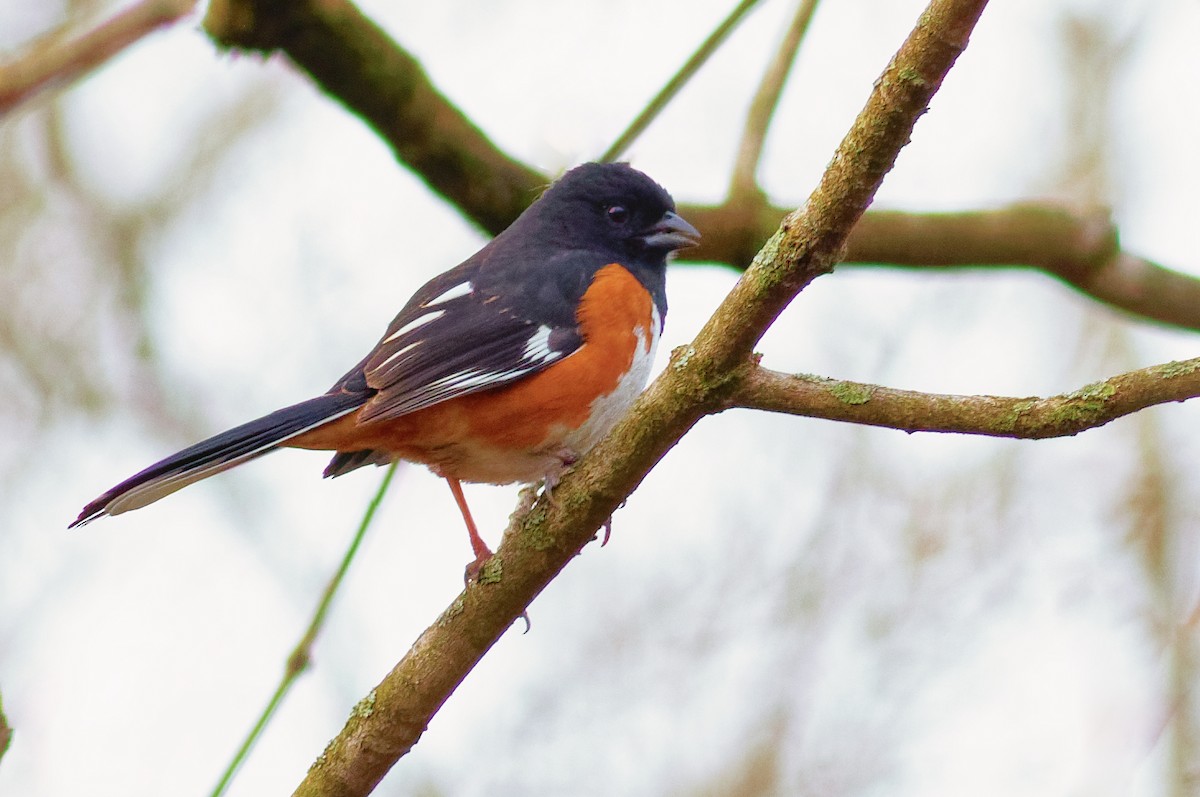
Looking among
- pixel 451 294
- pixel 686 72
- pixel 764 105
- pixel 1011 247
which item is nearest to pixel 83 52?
pixel 451 294

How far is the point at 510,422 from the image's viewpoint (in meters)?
4.08

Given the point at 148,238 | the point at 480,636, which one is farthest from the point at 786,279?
the point at 148,238

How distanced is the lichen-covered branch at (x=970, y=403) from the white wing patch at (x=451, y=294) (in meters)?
1.94

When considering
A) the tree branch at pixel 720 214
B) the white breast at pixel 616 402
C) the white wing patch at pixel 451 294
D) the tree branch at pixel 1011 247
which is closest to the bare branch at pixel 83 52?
the tree branch at pixel 720 214

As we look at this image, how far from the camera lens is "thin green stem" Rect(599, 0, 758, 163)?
4320 mm

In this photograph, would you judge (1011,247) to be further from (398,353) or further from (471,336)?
(398,353)

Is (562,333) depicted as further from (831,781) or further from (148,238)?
(148,238)

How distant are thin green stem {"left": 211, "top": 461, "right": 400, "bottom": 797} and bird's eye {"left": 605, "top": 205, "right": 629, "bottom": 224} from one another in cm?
146

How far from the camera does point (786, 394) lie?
2.71 meters

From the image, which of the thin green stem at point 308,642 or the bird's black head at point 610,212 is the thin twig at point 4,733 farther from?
the bird's black head at point 610,212

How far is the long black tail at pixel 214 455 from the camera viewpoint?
3.47 metres

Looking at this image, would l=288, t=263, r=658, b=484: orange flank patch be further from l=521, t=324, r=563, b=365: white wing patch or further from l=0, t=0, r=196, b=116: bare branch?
l=0, t=0, r=196, b=116: bare branch

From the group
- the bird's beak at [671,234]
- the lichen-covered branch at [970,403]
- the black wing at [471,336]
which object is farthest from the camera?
the bird's beak at [671,234]

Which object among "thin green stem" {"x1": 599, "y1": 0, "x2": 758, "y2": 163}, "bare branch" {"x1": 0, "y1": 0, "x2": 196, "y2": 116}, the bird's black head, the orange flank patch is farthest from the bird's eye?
"bare branch" {"x1": 0, "y1": 0, "x2": 196, "y2": 116}
